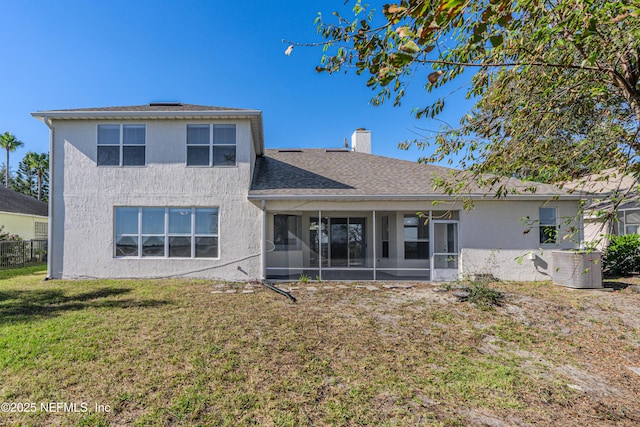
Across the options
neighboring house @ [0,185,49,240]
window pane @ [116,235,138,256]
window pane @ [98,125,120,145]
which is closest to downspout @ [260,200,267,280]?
window pane @ [116,235,138,256]

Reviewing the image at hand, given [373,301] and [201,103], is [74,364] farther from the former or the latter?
[201,103]

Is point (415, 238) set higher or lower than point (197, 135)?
lower

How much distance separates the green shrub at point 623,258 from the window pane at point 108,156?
57.6ft

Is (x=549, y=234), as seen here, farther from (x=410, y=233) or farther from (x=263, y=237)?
(x=263, y=237)

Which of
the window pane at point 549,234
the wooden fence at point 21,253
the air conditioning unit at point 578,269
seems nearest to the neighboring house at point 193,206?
the window pane at point 549,234

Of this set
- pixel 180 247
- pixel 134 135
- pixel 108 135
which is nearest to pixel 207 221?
pixel 180 247

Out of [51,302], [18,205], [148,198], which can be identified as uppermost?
[18,205]

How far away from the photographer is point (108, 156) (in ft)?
33.2

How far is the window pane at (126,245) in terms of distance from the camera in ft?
32.8

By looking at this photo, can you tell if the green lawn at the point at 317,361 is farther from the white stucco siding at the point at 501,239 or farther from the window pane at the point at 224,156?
the window pane at the point at 224,156

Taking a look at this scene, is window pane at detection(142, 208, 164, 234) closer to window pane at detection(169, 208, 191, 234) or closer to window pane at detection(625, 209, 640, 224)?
window pane at detection(169, 208, 191, 234)

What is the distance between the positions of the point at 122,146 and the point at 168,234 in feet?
11.2

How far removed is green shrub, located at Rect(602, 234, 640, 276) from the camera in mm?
10500

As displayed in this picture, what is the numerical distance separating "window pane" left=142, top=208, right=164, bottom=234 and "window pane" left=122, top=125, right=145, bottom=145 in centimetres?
235
